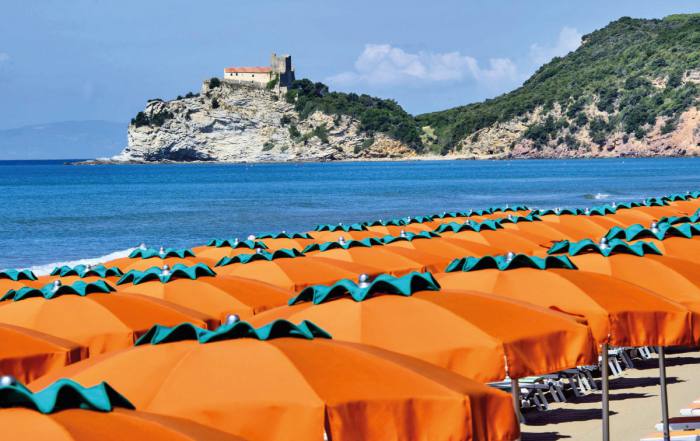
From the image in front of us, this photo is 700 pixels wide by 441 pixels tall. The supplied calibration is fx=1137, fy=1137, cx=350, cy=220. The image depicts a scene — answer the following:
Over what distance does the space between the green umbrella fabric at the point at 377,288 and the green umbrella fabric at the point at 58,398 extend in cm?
421

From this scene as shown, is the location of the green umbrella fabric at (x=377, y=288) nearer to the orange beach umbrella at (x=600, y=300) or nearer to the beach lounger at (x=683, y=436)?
the orange beach umbrella at (x=600, y=300)

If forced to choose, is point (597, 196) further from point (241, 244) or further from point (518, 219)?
point (241, 244)

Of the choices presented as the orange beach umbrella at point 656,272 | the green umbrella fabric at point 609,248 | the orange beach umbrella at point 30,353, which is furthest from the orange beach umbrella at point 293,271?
the orange beach umbrella at point 30,353

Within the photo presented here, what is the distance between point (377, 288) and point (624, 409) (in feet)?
14.8

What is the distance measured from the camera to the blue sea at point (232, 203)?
198ft

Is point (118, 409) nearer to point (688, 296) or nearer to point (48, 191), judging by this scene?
point (688, 296)

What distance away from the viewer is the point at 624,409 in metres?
12.6

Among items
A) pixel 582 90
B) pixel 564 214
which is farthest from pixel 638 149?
pixel 564 214

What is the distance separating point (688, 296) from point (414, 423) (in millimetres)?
6344

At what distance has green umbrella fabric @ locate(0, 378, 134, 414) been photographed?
4.84 metres

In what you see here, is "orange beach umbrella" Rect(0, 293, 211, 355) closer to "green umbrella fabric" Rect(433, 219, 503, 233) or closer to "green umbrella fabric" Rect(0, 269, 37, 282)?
"green umbrella fabric" Rect(0, 269, 37, 282)

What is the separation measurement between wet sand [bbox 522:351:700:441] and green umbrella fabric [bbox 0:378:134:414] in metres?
7.10

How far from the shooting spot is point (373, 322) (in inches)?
355

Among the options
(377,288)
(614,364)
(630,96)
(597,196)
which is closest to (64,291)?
(377,288)
